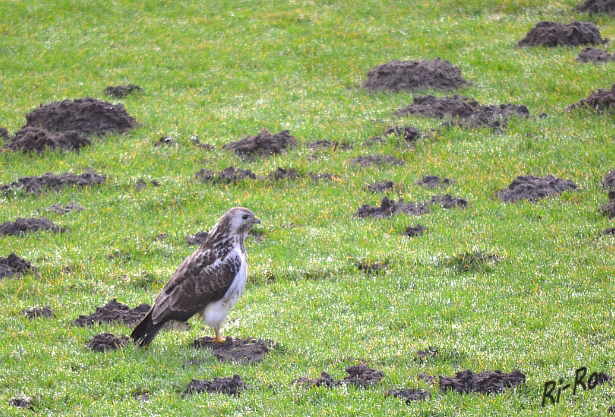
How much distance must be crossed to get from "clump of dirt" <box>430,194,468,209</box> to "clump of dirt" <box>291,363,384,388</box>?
26.4 ft

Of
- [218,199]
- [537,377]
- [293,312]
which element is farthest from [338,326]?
[218,199]

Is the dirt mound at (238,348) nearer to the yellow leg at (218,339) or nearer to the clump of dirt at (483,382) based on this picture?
the yellow leg at (218,339)

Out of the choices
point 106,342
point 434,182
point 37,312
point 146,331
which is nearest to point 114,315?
point 106,342

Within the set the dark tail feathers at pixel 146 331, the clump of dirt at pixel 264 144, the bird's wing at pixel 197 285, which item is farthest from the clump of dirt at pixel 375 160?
the dark tail feathers at pixel 146 331

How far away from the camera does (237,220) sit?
11812 mm

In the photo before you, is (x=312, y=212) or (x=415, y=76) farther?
(x=415, y=76)

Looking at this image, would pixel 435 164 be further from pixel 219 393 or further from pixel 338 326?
pixel 219 393

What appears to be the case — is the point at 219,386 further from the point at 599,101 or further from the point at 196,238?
the point at 599,101

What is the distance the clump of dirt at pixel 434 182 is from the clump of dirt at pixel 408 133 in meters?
2.65

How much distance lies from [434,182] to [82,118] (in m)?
11.4

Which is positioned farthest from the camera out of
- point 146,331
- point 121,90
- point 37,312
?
point 121,90

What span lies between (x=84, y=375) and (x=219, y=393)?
2.16 m

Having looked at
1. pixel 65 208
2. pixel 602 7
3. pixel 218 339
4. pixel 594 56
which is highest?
pixel 602 7

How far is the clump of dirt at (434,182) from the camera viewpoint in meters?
18.7
